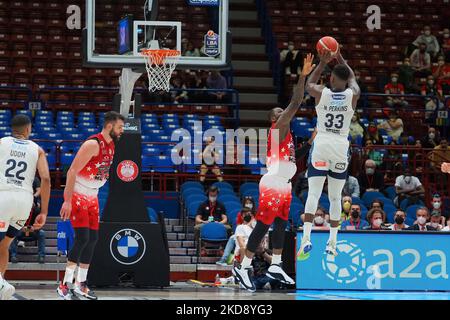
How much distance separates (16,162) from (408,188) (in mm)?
11599

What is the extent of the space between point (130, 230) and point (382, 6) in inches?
626

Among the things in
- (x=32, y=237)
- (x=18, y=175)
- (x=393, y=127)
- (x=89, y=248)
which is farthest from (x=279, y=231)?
(x=393, y=127)

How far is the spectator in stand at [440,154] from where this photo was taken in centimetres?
2320

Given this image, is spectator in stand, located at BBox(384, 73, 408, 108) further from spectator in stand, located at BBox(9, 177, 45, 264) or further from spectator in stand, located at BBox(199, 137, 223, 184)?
spectator in stand, located at BBox(9, 177, 45, 264)

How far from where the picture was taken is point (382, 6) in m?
29.8

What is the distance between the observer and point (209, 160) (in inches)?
860

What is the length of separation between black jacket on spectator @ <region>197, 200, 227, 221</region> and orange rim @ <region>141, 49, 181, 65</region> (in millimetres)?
4784

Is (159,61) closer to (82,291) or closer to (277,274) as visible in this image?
(277,274)

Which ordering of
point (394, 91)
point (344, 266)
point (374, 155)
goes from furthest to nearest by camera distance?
point (394, 91) < point (374, 155) < point (344, 266)

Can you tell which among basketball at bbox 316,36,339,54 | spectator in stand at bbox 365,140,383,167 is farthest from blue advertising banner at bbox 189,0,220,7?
spectator in stand at bbox 365,140,383,167

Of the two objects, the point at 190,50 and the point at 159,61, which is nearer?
the point at 159,61

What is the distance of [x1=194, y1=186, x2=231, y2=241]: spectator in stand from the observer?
19.7 metres

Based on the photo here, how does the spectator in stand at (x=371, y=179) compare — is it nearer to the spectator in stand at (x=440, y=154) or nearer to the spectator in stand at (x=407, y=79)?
the spectator in stand at (x=440, y=154)
